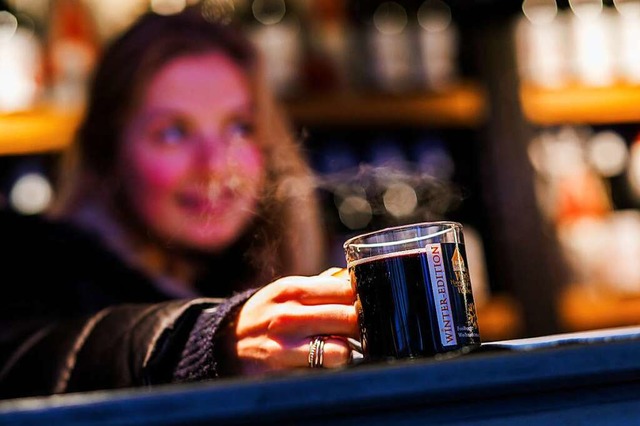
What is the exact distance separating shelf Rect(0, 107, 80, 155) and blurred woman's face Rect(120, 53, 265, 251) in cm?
41

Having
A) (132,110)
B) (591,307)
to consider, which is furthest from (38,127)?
(591,307)

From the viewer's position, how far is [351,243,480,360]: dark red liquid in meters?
0.74

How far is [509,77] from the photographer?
2508 mm

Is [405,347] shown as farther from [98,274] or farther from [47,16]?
[47,16]

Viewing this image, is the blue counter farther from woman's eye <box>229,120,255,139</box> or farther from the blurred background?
the blurred background

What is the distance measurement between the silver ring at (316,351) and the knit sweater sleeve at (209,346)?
0.32 feet

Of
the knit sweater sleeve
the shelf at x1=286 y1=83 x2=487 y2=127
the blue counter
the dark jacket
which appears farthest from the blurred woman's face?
the blue counter

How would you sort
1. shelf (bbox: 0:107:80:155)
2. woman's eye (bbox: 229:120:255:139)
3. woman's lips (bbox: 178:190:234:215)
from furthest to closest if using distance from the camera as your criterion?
shelf (bbox: 0:107:80:155)
woman's eye (bbox: 229:120:255:139)
woman's lips (bbox: 178:190:234:215)

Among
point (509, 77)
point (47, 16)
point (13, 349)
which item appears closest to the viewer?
point (13, 349)

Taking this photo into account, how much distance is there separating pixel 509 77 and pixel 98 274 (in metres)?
1.47

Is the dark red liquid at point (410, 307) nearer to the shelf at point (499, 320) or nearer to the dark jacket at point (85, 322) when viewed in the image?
the dark jacket at point (85, 322)

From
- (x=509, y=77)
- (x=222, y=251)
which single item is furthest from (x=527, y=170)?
(x=222, y=251)

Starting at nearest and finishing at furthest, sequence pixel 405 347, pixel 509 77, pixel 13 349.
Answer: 1. pixel 405 347
2. pixel 13 349
3. pixel 509 77

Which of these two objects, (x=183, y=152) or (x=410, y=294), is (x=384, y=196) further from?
(x=410, y=294)
